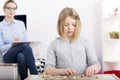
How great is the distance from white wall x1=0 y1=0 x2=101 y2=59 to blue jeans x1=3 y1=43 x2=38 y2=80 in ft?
2.80

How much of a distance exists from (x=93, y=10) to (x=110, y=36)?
47cm

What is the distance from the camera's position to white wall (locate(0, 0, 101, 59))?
3.58 meters

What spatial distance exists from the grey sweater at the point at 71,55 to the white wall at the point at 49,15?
6.53 ft

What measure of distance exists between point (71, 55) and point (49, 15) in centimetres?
208

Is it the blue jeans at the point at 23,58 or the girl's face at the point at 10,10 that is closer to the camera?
the blue jeans at the point at 23,58

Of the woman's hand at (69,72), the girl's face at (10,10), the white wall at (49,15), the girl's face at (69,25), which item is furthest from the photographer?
the white wall at (49,15)

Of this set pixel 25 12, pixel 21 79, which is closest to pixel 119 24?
pixel 25 12

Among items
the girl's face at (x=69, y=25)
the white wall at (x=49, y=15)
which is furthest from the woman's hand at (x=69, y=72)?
the white wall at (x=49, y=15)

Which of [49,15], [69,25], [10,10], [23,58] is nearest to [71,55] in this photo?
[69,25]

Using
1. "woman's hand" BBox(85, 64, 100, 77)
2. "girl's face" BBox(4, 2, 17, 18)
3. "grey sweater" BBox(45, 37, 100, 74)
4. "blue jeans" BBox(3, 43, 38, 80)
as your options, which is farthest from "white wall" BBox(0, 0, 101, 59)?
"woman's hand" BBox(85, 64, 100, 77)

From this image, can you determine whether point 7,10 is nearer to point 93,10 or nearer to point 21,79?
point 21,79

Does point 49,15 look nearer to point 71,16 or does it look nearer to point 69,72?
point 71,16

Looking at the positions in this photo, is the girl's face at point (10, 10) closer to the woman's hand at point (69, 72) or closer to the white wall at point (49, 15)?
the white wall at point (49, 15)

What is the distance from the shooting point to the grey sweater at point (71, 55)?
5.09 ft
